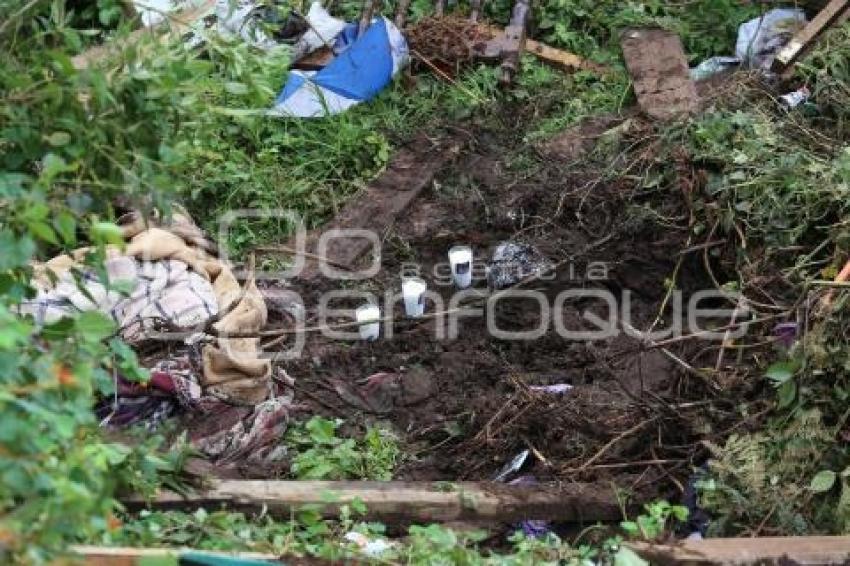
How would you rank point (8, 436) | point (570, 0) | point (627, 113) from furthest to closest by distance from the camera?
point (570, 0)
point (627, 113)
point (8, 436)

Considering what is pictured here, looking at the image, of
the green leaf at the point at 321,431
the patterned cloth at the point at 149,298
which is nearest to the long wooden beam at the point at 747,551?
the green leaf at the point at 321,431

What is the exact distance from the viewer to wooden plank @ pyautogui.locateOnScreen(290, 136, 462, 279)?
20.2 ft

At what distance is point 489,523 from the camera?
4.29 m

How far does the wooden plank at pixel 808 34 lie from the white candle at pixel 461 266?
6.67ft

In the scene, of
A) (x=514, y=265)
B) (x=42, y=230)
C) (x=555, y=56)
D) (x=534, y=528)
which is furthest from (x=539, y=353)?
(x=42, y=230)

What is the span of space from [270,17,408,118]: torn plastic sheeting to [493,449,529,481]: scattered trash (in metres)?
2.91

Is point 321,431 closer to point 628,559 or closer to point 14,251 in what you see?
point 628,559

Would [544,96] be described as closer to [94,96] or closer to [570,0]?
[570,0]

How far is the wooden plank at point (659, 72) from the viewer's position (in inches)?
264

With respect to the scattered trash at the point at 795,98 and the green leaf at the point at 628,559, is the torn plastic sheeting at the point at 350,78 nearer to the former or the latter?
the scattered trash at the point at 795,98

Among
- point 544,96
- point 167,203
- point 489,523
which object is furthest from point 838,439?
point 544,96

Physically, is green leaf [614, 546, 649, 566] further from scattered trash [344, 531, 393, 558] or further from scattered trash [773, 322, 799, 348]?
scattered trash [773, 322, 799, 348]

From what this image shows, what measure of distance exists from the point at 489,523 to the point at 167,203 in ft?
5.78

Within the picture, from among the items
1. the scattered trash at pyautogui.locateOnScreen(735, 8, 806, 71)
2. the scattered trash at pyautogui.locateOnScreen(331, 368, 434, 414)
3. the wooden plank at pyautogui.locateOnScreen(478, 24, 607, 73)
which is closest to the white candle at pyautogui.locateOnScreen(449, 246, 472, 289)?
the scattered trash at pyautogui.locateOnScreen(331, 368, 434, 414)
